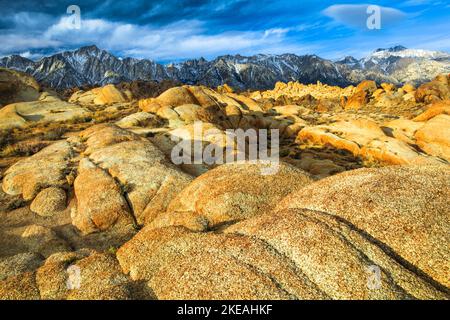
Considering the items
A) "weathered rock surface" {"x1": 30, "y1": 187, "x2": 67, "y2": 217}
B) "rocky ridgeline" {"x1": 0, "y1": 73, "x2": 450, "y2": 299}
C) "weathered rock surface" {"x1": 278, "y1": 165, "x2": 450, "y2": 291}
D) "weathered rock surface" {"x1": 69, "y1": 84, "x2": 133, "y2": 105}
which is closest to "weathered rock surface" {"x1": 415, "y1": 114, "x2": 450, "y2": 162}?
"rocky ridgeline" {"x1": 0, "y1": 73, "x2": 450, "y2": 299}

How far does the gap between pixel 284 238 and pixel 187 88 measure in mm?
51279

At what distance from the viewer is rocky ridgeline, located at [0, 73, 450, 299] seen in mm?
7809

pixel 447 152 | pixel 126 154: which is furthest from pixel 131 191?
pixel 447 152

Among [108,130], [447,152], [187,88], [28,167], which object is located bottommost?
[447,152]

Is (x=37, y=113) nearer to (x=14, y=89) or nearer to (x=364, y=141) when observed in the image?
(x=14, y=89)

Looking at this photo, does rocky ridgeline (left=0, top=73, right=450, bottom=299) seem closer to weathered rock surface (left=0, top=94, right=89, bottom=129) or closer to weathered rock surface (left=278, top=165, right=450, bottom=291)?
weathered rock surface (left=278, top=165, right=450, bottom=291)

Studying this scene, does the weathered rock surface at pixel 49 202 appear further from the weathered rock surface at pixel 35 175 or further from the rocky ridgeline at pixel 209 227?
the weathered rock surface at pixel 35 175

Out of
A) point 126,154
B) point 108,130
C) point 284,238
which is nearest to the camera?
point 284,238

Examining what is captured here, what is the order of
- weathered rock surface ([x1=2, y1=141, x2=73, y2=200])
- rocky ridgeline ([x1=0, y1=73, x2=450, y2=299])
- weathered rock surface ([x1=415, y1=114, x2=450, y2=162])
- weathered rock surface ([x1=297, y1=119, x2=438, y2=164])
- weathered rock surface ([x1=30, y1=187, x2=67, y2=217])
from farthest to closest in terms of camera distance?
weathered rock surface ([x1=415, y1=114, x2=450, y2=162]), weathered rock surface ([x1=297, y1=119, x2=438, y2=164]), weathered rock surface ([x1=2, y1=141, x2=73, y2=200]), weathered rock surface ([x1=30, y1=187, x2=67, y2=217]), rocky ridgeline ([x1=0, y1=73, x2=450, y2=299])

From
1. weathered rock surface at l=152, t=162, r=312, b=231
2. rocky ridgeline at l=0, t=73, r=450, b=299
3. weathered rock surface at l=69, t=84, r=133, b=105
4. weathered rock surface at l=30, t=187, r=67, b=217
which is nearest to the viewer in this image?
rocky ridgeline at l=0, t=73, r=450, b=299

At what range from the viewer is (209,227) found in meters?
13.3

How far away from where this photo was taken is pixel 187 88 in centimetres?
5700

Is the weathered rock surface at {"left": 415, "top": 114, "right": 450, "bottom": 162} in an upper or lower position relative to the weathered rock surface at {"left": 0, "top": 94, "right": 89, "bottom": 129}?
lower
